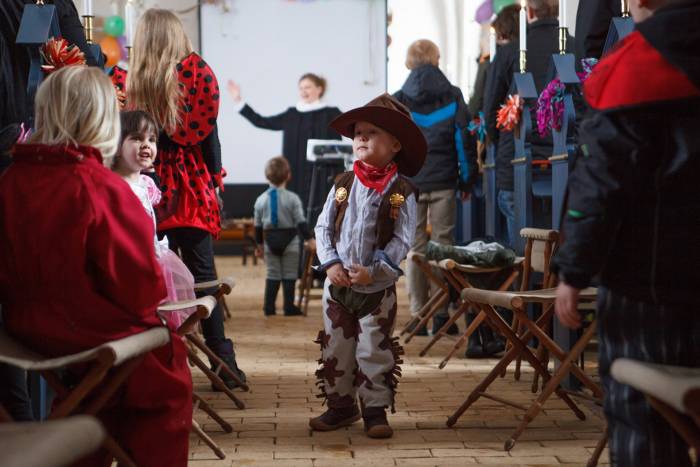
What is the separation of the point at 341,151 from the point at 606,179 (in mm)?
6004

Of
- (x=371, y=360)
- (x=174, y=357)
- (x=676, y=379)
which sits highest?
(x=676, y=379)

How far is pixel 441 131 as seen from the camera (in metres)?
5.83

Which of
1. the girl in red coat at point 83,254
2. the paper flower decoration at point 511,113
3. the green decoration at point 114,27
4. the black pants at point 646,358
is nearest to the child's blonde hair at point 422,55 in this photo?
the paper flower decoration at point 511,113

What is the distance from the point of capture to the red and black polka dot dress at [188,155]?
12.1ft

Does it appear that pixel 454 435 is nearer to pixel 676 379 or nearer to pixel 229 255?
pixel 676 379

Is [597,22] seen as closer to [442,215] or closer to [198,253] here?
[198,253]

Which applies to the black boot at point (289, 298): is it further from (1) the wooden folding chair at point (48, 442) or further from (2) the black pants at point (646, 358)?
(1) the wooden folding chair at point (48, 442)

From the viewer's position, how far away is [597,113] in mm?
1805

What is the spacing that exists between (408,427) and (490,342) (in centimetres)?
165

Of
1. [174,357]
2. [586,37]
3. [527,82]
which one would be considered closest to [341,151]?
[527,82]

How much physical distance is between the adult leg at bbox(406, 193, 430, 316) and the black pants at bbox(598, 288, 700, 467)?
4.10 metres

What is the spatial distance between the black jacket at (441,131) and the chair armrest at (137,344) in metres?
3.89

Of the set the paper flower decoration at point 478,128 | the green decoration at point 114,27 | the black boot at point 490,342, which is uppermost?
the green decoration at point 114,27

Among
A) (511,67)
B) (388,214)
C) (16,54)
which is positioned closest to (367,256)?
(388,214)
